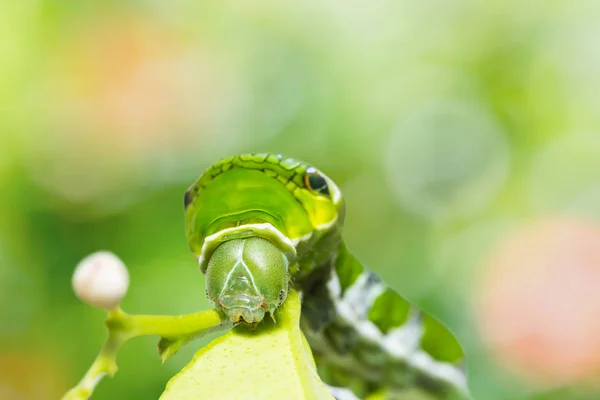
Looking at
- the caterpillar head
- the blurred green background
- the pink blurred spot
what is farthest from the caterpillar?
the blurred green background

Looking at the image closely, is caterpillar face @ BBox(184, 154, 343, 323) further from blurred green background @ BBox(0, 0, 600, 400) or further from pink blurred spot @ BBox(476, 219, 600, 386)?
blurred green background @ BBox(0, 0, 600, 400)

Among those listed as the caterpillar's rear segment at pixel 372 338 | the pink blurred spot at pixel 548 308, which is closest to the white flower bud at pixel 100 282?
the caterpillar's rear segment at pixel 372 338

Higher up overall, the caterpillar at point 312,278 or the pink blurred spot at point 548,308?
the caterpillar at point 312,278

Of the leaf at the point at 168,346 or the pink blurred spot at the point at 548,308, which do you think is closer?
the leaf at the point at 168,346

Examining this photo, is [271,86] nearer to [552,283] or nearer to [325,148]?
[325,148]

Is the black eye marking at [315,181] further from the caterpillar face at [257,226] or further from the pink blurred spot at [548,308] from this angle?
the pink blurred spot at [548,308]

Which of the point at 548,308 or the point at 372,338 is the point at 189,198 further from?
the point at 548,308
